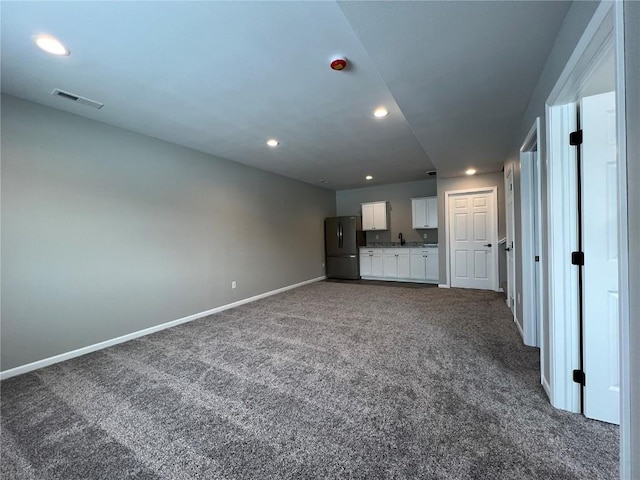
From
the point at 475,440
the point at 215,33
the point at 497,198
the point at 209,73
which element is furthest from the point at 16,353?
the point at 497,198

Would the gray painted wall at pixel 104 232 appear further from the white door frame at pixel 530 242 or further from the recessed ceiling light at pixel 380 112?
the white door frame at pixel 530 242

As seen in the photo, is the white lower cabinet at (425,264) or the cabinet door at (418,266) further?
the cabinet door at (418,266)

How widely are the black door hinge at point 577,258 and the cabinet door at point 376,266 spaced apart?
5102 millimetres

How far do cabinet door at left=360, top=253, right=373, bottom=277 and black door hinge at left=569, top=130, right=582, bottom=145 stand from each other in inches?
210

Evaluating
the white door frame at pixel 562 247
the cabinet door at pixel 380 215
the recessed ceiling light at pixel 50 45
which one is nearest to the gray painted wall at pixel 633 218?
the white door frame at pixel 562 247

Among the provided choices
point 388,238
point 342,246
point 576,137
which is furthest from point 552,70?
point 388,238

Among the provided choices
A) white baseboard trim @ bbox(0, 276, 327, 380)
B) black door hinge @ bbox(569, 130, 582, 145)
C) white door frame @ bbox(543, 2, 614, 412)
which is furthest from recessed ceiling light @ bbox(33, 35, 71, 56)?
black door hinge @ bbox(569, 130, 582, 145)

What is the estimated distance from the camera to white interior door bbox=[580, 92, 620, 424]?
1521 millimetres

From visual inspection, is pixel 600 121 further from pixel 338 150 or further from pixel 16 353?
pixel 16 353

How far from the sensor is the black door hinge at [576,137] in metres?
1.59

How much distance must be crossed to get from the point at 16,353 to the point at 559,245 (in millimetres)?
4415

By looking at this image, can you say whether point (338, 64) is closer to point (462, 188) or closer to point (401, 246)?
point (462, 188)

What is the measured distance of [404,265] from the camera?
6406 millimetres

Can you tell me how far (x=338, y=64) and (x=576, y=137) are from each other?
162 cm
